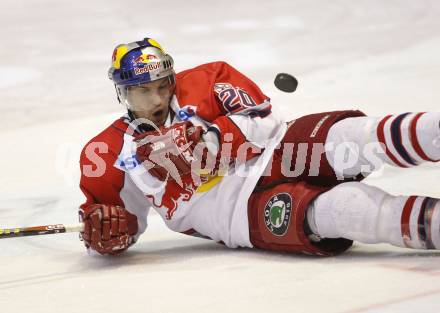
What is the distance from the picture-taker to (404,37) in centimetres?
454

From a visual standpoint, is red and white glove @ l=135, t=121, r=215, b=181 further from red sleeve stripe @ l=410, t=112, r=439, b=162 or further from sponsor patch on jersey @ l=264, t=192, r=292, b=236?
red sleeve stripe @ l=410, t=112, r=439, b=162

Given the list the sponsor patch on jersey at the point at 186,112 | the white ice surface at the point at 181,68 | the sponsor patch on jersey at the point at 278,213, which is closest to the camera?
the white ice surface at the point at 181,68

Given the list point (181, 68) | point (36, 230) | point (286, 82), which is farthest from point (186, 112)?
point (181, 68)

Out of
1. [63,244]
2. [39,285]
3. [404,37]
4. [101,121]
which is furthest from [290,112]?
[39,285]

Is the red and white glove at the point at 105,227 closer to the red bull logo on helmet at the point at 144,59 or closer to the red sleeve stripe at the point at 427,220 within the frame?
the red bull logo on helmet at the point at 144,59

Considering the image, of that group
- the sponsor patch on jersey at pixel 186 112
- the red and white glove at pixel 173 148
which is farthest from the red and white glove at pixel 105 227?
the sponsor patch on jersey at pixel 186 112


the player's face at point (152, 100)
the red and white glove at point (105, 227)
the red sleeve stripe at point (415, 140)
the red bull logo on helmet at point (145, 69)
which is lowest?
the red and white glove at point (105, 227)

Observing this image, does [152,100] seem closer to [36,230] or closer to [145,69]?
[145,69]

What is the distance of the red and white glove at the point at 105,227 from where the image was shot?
1.73 metres

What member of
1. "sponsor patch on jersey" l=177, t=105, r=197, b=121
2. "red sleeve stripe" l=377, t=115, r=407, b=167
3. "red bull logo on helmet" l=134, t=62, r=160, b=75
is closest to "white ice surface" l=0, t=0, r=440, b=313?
"red sleeve stripe" l=377, t=115, r=407, b=167

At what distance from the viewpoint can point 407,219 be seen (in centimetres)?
145

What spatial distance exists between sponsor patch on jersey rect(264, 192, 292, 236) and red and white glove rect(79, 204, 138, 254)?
1.03ft

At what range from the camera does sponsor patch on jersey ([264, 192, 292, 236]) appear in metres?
1.65

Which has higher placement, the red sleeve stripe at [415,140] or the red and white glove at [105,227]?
the red sleeve stripe at [415,140]
